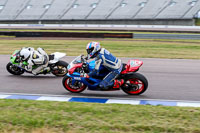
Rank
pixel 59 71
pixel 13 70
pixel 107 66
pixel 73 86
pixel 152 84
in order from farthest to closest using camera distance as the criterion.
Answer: pixel 13 70
pixel 59 71
pixel 152 84
pixel 73 86
pixel 107 66

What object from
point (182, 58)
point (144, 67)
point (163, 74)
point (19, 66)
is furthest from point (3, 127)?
point (182, 58)

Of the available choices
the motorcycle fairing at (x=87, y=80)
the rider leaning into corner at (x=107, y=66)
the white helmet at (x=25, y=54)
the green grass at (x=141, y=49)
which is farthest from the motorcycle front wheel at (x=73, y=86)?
the green grass at (x=141, y=49)

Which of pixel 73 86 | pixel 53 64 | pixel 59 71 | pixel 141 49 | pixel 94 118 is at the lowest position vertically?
pixel 94 118

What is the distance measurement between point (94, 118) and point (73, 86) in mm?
3064

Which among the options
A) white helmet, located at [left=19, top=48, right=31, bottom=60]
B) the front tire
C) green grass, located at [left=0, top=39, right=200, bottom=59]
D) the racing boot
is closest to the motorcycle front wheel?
the racing boot

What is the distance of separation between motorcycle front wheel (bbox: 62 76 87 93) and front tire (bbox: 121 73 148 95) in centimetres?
123

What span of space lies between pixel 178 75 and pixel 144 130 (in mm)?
6385

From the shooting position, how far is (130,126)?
5551mm

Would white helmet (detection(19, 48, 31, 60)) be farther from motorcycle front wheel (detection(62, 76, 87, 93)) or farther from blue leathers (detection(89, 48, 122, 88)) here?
blue leathers (detection(89, 48, 122, 88))

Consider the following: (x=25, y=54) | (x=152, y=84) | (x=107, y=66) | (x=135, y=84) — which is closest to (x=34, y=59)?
(x=25, y=54)

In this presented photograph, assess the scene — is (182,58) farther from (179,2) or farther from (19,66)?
(179,2)

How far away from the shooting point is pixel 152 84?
32.7 feet

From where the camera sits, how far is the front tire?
842cm

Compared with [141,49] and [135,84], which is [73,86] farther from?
[141,49]
